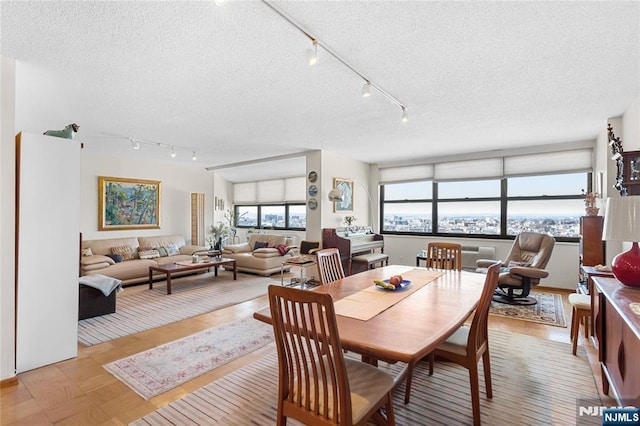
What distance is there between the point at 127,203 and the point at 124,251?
1152mm

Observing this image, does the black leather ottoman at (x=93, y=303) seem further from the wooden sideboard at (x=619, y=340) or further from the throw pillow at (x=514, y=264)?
the throw pillow at (x=514, y=264)

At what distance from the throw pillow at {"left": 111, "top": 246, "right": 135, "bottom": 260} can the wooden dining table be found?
202 inches

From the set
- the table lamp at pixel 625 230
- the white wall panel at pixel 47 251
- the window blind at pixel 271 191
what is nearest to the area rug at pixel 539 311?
the table lamp at pixel 625 230

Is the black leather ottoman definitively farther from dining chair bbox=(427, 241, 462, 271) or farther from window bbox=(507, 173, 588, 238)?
window bbox=(507, 173, 588, 238)

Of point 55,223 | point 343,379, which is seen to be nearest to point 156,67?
point 55,223

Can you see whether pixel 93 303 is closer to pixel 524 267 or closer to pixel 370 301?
pixel 370 301

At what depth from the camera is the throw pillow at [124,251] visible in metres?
5.82

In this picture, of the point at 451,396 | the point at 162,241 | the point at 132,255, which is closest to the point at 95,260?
the point at 132,255

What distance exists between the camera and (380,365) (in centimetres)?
264

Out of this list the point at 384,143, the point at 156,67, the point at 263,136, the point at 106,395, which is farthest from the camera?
the point at 384,143

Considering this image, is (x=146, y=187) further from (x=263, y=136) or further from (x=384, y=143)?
(x=384, y=143)

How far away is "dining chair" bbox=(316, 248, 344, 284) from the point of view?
107 inches

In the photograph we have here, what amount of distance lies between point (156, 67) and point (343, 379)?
2.71 metres

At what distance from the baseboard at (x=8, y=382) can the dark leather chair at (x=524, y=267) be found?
497cm
